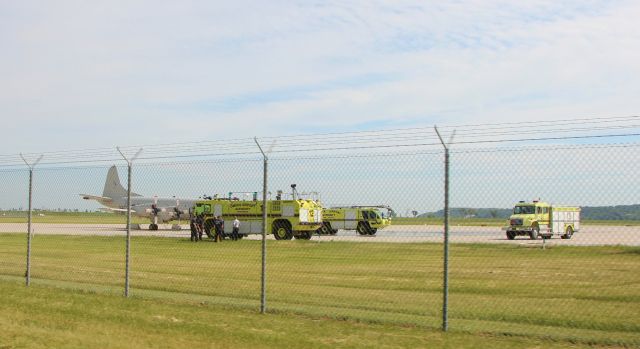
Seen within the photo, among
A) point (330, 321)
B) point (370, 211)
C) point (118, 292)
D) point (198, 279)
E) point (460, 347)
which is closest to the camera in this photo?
point (460, 347)

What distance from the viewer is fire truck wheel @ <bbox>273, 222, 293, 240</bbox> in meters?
43.1

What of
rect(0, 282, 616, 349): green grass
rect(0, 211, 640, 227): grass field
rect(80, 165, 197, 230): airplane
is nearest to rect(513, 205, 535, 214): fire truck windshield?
rect(0, 211, 640, 227): grass field

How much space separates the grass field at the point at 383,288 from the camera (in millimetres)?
10977

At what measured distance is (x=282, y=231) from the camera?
43188mm

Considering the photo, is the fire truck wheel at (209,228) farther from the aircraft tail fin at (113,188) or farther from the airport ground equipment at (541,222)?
the aircraft tail fin at (113,188)

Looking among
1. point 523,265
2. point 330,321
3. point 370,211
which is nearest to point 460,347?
point 330,321

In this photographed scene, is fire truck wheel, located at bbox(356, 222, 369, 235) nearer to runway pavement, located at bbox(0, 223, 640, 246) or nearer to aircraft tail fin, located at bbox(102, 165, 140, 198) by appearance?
runway pavement, located at bbox(0, 223, 640, 246)

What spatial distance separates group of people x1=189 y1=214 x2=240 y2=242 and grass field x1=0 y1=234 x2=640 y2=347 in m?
8.50

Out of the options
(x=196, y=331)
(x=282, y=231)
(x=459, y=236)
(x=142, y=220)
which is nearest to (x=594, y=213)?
(x=196, y=331)

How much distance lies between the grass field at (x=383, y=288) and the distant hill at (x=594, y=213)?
5.46ft

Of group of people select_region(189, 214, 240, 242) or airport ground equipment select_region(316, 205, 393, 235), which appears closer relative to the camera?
group of people select_region(189, 214, 240, 242)

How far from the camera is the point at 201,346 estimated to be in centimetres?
936

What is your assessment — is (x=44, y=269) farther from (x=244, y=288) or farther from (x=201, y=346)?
(x=201, y=346)

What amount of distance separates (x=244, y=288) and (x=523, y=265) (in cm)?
1066
